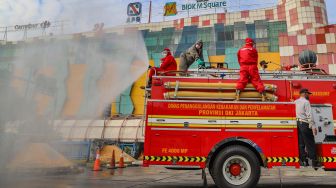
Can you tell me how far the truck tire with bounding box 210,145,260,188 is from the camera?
22.1 ft

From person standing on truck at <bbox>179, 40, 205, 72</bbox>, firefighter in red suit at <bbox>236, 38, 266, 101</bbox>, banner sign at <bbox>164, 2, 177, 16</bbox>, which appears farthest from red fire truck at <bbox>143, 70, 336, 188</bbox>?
banner sign at <bbox>164, 2, 177, 16</bbox>

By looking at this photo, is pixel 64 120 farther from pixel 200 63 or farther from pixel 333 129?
pixel 333 129

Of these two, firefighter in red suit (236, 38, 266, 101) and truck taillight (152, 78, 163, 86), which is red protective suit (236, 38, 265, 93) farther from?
truck taillight (152, 78, 163, 86)

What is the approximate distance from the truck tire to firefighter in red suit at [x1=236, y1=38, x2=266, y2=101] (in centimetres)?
123

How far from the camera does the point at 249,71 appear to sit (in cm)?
732

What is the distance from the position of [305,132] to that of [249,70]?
1.84m

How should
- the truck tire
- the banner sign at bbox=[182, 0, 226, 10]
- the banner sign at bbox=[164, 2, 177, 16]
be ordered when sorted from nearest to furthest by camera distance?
the truck tire → the banner sign at bbox=[182, 0, 226, 10] → the banner sign at bbox=[164, 2, 177, 16]

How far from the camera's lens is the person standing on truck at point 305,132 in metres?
6.93

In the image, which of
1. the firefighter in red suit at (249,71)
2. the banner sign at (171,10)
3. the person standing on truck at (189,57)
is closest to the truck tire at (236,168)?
the firefighter in red suit at (249,71)

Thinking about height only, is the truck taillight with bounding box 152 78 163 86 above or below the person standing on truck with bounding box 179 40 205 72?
below

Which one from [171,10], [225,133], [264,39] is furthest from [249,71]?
[171,10]

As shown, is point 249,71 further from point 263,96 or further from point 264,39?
point 264,39

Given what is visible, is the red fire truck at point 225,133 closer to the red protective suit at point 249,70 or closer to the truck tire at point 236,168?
the truck tire at point 236,168

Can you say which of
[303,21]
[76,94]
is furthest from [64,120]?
[303,21]
